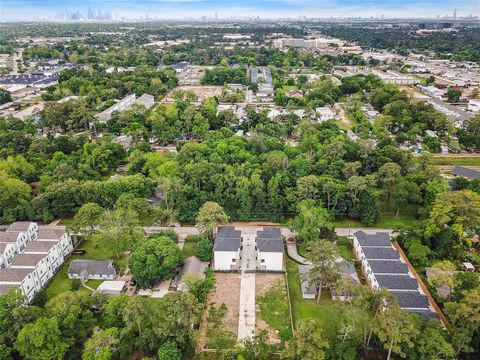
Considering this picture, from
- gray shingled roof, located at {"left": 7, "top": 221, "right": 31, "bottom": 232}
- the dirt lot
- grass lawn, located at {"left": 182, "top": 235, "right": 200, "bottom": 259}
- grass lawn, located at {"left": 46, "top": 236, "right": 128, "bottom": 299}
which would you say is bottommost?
the dirt lot

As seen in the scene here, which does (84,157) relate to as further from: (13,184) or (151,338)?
(151,338)

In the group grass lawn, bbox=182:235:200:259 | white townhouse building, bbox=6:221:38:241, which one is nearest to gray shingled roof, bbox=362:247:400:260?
grass lawn, bbox=182:235:200:259

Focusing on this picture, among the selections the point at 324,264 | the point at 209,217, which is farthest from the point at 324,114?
the point at 324,264

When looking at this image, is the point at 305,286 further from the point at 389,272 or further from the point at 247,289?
the point at 389,272

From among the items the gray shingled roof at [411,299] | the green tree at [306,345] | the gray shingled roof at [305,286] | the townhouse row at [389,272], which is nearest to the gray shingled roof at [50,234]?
the gray shingled roof at [305,286]

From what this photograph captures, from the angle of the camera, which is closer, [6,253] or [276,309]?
[276,309]

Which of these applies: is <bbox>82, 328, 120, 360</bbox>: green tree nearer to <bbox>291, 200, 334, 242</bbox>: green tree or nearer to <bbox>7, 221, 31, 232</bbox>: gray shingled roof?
<bbox>7, 221, 31, 232</bbox>: gray shingled roof
